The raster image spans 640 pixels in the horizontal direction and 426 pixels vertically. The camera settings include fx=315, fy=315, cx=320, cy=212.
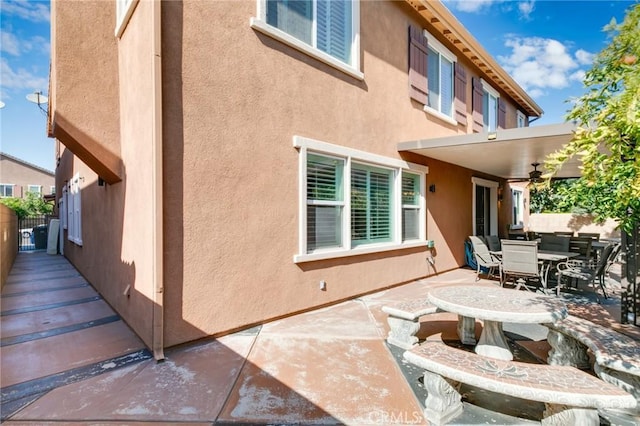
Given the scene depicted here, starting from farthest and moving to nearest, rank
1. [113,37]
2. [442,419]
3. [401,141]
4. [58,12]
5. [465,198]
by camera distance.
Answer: [465,198]
[401,141]
[113,37]
[58,12]
[442,419]

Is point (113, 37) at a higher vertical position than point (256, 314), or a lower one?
higher

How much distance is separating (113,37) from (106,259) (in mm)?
4003

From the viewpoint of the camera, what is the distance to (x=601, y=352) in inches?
114

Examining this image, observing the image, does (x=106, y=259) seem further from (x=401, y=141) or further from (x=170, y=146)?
(x=401, y=141)

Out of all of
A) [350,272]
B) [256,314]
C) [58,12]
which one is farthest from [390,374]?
[58,12]

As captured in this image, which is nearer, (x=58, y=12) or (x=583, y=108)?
(x=583, y=108)

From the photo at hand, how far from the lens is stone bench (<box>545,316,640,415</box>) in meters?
2.76

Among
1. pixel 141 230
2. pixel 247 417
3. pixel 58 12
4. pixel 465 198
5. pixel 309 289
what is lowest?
pixel 247 417

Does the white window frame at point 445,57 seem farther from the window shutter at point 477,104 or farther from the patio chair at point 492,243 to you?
the patio chair at point 492,243

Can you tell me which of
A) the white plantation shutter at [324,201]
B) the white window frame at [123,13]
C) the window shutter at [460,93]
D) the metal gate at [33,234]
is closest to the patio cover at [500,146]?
the window shutter at [460,93]

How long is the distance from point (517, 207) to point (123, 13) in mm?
17502

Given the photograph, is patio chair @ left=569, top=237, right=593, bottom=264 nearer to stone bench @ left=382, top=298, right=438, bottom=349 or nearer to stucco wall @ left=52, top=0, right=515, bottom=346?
stucco wall @ left=52, top=0, right=515, bottom=346

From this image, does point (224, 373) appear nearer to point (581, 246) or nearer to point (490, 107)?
point (581, 246)

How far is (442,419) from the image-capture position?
2600 mm
